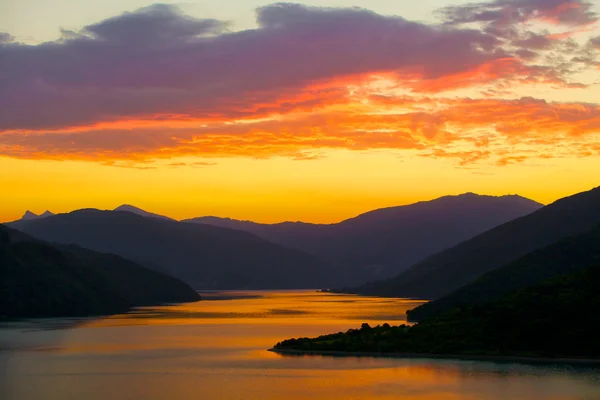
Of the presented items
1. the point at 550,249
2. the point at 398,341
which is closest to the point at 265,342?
the point at 398,341

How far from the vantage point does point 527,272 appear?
176125 mm

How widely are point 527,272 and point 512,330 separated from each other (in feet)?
228

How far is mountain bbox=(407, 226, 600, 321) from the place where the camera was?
171 meters

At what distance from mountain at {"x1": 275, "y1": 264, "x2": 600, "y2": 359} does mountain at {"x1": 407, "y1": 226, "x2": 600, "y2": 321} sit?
5061cm

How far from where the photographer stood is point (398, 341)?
114250mm

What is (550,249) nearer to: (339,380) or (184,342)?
(184,342)

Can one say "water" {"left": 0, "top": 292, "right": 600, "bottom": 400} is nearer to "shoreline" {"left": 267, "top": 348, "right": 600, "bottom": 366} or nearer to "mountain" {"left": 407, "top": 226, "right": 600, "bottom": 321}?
"shoreline" {"left": 267, "top": 348, "right": 600, "bottom": 366}

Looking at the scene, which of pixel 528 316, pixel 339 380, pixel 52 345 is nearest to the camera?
pixel 339 380

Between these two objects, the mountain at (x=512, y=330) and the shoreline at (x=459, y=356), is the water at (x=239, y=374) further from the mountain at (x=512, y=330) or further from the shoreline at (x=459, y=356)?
the mountain at (x=512, y=330)

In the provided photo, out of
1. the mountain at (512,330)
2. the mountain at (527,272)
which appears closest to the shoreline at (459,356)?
the mountain at (512,330)

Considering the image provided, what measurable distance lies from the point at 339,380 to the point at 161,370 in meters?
22.1

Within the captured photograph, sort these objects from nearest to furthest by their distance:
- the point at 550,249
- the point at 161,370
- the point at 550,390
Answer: the point at 550,390, the point at 161,370, the point at 550,249

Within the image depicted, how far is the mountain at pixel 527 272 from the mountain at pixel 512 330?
50.6m

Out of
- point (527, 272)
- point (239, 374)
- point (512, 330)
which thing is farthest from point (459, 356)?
point (527, 272)
